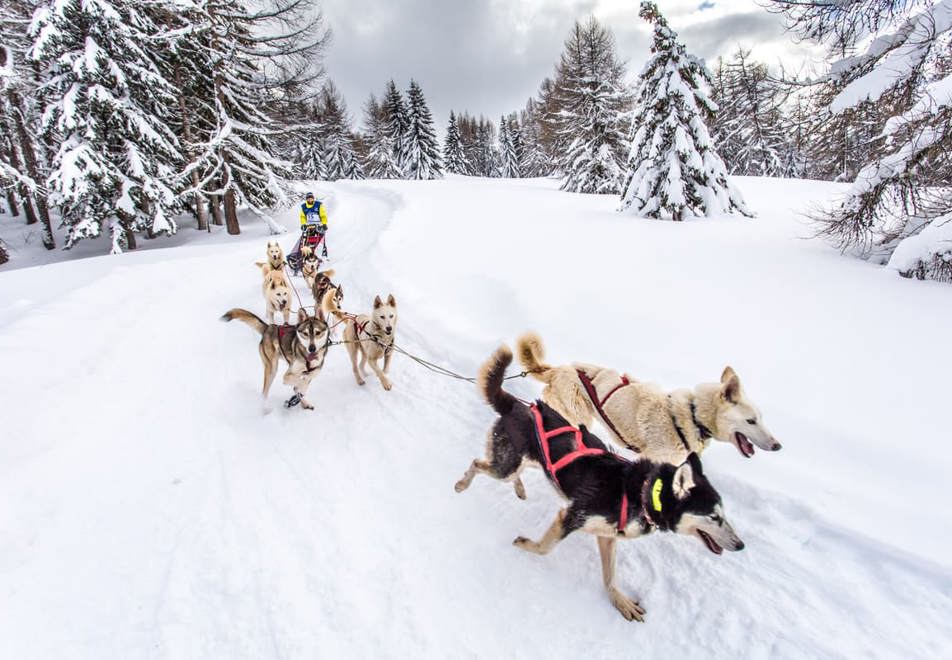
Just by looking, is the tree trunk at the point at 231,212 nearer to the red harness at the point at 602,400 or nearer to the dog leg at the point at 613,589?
the red harness at the point at 602,400

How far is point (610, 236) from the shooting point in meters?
10.3

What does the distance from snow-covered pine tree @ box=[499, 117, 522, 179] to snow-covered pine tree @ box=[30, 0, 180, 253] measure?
1749 inches

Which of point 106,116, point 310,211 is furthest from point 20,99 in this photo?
point 310,211

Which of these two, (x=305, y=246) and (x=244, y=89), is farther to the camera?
(x=244, y=89)

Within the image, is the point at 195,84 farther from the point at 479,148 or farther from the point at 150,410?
the point at 479,148

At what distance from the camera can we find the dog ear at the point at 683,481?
209cm

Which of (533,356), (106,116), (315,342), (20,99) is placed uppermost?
(20,99)

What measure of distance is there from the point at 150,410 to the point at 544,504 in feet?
16.2

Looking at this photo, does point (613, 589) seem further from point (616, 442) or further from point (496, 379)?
point (496, 379)

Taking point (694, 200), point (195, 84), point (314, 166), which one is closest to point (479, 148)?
point (314, 166)

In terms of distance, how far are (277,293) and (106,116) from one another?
1455 centimetres

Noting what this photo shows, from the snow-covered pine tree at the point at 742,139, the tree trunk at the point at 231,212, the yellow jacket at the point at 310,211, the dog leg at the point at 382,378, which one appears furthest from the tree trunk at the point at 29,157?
the snow-covered pine tree at the point at 742,139

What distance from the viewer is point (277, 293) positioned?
739 cm

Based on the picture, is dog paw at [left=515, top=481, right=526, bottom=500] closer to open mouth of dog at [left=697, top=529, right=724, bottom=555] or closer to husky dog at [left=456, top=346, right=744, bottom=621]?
husky dog at [left=456, top=346, right=744, bottom=621]
